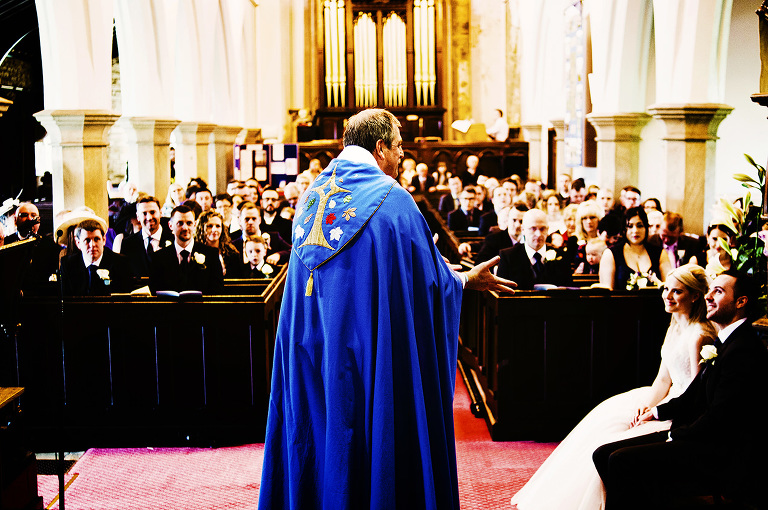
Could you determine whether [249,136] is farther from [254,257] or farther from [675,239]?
[675,239]

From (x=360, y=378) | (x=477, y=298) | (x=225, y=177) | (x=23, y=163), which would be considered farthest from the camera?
(x=23, y=163)

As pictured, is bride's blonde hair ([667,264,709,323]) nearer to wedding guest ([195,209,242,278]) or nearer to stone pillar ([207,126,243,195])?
wedding guest ([195,209,242,278])

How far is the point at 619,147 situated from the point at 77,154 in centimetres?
651

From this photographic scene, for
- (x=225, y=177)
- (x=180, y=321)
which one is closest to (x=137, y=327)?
(x=180, y=321)

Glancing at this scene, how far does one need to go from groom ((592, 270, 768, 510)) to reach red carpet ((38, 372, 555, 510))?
0.89 metres

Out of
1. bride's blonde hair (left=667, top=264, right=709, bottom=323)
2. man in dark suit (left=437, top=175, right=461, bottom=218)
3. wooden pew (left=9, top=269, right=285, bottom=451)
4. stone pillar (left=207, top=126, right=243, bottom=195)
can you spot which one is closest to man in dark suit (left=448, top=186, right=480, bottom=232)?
man in dark suit (left=437, top=175, right=461, bottom=218)

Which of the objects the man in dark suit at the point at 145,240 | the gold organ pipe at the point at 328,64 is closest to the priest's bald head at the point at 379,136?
the man in dark suit at the point at 145,240

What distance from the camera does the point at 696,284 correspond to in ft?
14.0

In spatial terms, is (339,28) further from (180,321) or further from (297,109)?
(180,321)

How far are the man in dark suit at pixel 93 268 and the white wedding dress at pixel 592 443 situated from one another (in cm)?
314

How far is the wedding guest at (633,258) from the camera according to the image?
20.1ft

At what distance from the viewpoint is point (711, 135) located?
8.77 meters

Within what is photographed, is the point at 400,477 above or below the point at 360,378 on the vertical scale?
below

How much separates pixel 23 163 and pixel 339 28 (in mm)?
7886
